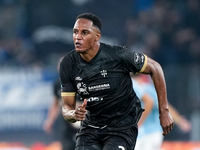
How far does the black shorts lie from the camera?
17.3 feet

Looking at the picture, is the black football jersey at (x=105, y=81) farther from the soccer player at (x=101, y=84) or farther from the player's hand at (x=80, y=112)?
the player's hand at (x=80, y=112)

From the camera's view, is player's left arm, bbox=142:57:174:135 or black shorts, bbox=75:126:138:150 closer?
black shorts, bbox=75:126:138:150

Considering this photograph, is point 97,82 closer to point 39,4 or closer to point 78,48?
point 78,48

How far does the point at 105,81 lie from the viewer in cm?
535

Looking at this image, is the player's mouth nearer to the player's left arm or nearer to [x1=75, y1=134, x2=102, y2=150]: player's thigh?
the player's left arm

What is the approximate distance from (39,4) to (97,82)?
693 cm

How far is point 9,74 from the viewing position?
11055 millimetres

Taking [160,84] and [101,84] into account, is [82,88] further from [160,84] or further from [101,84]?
[160,84]

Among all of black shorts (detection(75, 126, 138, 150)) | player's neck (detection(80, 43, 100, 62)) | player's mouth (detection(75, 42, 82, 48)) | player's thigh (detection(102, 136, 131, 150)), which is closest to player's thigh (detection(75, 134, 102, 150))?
black shorts (detection(75, 126, 138, 150))

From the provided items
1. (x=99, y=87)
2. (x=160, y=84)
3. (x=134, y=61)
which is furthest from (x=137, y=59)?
(x=99, y=87)

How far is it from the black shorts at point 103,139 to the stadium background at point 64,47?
186 inches

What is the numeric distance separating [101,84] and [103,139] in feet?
2.01

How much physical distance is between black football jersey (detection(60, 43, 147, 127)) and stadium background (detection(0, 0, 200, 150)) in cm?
478

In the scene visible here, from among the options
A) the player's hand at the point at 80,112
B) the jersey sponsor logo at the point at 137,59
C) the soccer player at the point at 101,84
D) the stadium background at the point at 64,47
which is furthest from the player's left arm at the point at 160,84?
the stadium background at the point at 64,47
